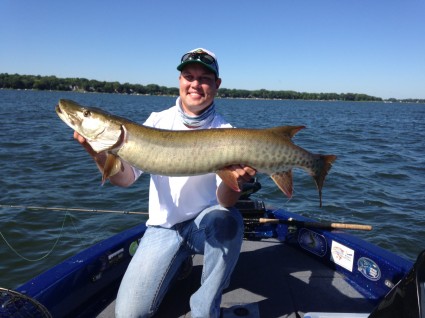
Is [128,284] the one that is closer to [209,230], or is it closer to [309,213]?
[209,230]

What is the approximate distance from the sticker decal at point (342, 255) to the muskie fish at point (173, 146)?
5.70 ft

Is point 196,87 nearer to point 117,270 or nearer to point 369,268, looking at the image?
point 117,270

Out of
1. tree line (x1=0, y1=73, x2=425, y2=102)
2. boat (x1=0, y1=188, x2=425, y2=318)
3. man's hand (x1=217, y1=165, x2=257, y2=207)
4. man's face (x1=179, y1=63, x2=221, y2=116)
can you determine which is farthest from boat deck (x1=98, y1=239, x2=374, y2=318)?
tree line (x1=0, y1=73, x2=425, y2=102)

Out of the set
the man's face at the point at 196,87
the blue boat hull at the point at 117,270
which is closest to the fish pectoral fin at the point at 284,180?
the man's face at the point at 196,87

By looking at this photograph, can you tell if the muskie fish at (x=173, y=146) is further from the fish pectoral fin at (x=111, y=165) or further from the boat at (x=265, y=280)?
the boat at (x=265, y=280)

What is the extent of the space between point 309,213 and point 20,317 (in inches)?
275

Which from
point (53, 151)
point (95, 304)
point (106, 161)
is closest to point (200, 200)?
point (106, 161)

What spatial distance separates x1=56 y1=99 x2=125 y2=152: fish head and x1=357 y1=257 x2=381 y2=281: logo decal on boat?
300 cm

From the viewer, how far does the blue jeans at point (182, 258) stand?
10.4 feet

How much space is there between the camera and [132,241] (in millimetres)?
4258

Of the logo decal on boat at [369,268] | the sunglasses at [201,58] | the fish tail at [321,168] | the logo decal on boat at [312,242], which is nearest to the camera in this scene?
the fish tail at [321,168]

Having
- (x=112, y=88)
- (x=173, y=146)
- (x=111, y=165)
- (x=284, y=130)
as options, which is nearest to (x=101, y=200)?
(x=111, y=165)

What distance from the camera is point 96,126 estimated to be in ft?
10.7

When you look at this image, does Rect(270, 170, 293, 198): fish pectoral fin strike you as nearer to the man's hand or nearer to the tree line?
the man's hand
